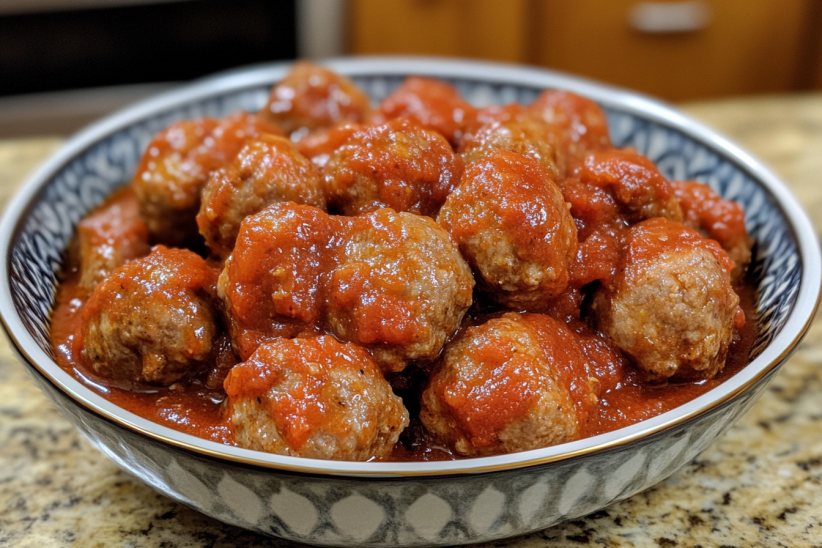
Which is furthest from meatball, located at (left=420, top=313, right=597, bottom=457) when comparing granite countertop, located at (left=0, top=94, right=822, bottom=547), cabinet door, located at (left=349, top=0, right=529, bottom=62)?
cabinet door, located at (left=349, top=0, right=529, bottom=62)

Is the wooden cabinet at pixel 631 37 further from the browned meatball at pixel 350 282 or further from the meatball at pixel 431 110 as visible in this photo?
the browned meatball at pixel 350 282

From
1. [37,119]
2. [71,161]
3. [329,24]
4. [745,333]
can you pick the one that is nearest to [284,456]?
[745,333]

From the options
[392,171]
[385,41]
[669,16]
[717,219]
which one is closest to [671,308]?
[717,219]

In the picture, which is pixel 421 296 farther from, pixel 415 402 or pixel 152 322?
pixel 152 322

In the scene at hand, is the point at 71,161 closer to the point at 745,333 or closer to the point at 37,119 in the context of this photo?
the point at 745,333

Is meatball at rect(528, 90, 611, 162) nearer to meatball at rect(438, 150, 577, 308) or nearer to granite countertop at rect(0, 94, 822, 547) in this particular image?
meatball at rect(438, 150, 577, 308)
